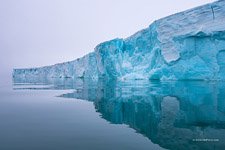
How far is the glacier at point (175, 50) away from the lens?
28.8 m

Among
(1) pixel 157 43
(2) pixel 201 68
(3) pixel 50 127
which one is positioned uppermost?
(1) pixel 157 43

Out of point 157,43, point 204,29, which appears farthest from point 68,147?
point 157,43

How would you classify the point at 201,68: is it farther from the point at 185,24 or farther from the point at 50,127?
the point at 50,127

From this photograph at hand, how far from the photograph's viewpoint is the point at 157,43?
36656mm

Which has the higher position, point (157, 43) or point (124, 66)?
point (157, 43)

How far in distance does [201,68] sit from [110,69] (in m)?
18.7

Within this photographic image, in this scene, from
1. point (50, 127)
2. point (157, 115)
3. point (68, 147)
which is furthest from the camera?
point (157, 115)

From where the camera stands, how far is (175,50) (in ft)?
107

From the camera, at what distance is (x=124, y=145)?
553cm

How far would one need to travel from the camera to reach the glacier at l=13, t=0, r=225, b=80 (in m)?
28.8

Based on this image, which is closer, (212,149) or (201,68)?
(212,149)

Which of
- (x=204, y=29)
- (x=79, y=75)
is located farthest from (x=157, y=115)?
(x=79, y=75)

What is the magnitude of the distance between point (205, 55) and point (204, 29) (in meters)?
3.16

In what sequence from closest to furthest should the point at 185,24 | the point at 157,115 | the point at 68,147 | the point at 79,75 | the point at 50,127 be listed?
the point at 68,147
the point at 50,127
the point at 157,115
the point at 185,24
the point at 79,75
